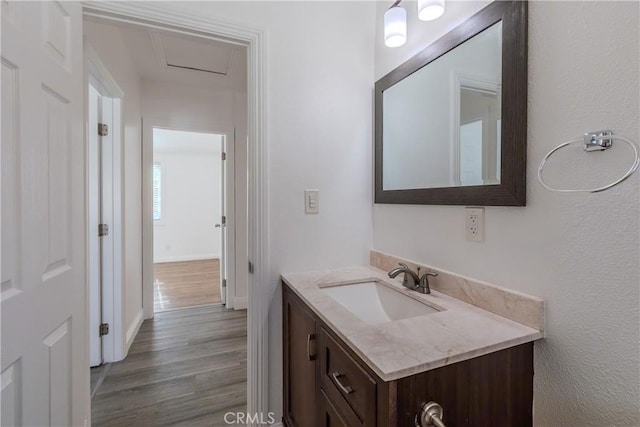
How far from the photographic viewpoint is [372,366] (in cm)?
71

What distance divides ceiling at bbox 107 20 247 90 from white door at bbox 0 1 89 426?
1.20m

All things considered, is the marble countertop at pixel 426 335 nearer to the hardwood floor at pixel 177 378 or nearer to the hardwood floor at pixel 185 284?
the hardwood floor at pixel 177 378

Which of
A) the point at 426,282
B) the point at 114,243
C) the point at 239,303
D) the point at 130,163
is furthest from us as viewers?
the point at 239,303

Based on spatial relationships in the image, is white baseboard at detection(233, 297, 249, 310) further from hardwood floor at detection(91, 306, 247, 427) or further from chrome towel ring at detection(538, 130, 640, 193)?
Answer: chrome towel ring at detection(538, 130, 640, 193)

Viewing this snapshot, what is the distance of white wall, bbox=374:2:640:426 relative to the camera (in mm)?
698

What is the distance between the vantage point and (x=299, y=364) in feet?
4.15

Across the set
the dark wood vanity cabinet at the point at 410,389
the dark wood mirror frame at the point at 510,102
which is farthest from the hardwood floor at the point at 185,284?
the dark wood mirror frame at the point at 510,102

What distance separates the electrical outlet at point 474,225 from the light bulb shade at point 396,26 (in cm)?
81

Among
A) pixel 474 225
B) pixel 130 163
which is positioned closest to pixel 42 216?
pixel 474 225

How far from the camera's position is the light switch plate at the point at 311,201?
60.3 inches

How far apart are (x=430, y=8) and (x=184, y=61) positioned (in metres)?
2.19

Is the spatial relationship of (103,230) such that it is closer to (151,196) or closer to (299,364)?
(151,196)

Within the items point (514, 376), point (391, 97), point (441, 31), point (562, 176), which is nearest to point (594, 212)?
point (562, 176)

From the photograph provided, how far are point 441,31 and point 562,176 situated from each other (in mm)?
770
